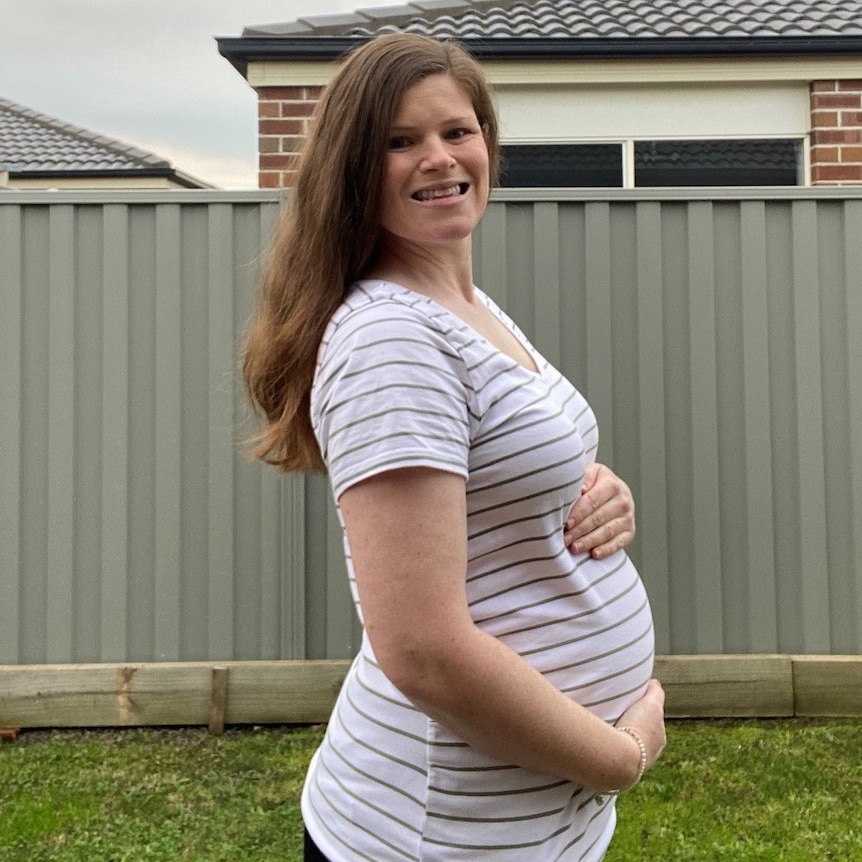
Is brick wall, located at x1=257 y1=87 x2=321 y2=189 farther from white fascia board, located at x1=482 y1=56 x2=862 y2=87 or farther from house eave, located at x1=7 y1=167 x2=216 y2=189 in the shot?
house eave, located at x1=7 y1=167 x2=216 y2=189

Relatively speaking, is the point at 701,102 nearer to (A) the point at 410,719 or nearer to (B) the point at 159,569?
(B) the point at 159,569

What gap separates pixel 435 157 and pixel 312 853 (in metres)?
0.85

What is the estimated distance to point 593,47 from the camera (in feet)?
23.4

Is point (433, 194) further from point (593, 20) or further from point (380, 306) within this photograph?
point (593, 20)

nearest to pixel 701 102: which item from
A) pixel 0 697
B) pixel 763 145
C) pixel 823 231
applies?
pixel 763 145

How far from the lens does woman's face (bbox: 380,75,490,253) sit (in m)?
1.20

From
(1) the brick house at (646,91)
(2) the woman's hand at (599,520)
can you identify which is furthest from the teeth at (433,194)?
(1) the brick house at (646,91)

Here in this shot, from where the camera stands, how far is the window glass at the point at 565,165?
294 inches

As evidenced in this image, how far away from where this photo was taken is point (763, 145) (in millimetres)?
7496

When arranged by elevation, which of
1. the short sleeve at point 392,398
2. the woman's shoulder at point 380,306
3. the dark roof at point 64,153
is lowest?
the short sleeve at point 392,398

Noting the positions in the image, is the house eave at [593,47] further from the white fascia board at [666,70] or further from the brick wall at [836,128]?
the brick wall at [836,128]

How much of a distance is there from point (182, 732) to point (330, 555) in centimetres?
99

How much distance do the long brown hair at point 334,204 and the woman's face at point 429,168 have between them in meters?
0.01

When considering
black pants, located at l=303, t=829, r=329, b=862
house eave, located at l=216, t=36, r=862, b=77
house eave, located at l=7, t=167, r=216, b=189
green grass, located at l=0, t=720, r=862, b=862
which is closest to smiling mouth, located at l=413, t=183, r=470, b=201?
black pants, located at l=303, t=829, r=329, b=862
